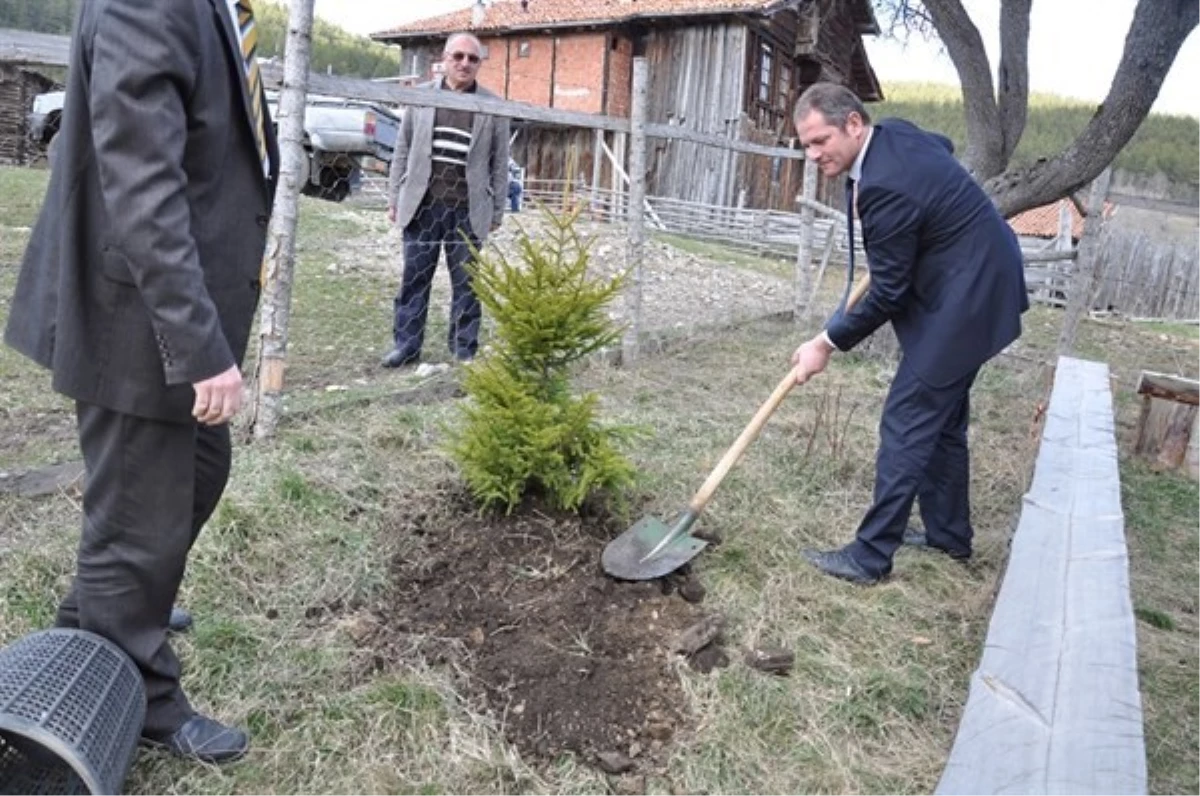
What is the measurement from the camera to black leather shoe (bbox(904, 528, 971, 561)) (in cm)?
367

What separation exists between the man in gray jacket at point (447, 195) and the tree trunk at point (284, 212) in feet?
5.57

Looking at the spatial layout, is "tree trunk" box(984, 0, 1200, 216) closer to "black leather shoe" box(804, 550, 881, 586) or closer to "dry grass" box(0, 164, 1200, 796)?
"dry grass" box(0, 164, 1200, 796)

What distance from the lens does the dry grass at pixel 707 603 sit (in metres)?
2.22

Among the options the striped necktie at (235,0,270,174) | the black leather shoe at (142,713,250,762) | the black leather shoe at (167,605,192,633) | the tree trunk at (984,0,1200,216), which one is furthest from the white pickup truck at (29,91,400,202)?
the black leather shoe at (142,713,250,762)

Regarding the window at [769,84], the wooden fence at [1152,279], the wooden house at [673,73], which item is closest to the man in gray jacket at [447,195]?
the wooden house at [673,73]

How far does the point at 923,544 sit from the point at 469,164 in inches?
139

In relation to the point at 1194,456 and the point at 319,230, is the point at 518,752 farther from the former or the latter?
the point at 319,230


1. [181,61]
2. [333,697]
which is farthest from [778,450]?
[181,61]

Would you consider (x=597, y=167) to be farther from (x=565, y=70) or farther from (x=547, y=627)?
(x=547, y=627)

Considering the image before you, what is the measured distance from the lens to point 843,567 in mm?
3355

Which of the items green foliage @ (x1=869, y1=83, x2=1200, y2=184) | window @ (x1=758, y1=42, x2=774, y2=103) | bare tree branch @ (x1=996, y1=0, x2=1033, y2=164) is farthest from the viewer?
green foliage @ (x1=869, y1=83, x2=1200, y2=184)

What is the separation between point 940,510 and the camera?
12.0 feet

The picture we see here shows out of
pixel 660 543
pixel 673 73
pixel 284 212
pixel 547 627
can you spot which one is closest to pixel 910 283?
pixel 660 543

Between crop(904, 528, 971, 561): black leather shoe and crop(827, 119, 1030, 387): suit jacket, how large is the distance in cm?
87
